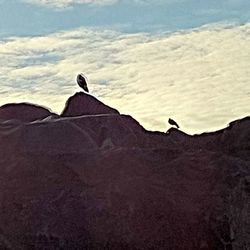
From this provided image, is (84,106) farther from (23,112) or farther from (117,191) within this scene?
(117,191)

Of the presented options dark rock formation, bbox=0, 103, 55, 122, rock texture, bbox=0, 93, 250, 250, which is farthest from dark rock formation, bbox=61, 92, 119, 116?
rock texture, bbox=0, 93, 250, 250

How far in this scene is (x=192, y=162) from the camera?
1011 centimetres

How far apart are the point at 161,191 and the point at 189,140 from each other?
1.58m

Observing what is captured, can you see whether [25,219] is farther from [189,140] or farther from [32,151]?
[189,140]

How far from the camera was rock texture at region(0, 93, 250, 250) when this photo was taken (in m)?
9.52

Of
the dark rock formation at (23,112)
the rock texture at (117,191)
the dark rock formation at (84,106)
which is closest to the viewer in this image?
the rock texture at (117,191)

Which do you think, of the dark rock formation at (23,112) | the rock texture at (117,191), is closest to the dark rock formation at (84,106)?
the dark rock formation at (23,112)

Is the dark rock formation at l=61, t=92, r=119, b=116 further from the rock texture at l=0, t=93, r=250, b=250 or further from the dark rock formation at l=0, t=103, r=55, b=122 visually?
the rock texture at l=0, t=93, r=250, b=250

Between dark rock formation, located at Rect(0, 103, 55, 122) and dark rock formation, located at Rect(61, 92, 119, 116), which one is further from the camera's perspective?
dark rock formation, located at Rect(61, 92, 119, 116)

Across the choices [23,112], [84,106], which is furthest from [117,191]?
[23,112]

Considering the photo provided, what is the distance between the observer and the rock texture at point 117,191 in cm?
952

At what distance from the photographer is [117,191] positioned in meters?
9.86

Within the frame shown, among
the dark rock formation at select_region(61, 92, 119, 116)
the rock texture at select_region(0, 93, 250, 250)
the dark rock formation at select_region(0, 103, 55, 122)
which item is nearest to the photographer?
the rock texture at select_region(0, 93, 250, 250)

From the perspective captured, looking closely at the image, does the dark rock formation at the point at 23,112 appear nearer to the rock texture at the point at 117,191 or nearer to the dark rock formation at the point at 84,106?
the dark rock formation at the point at 84,106
